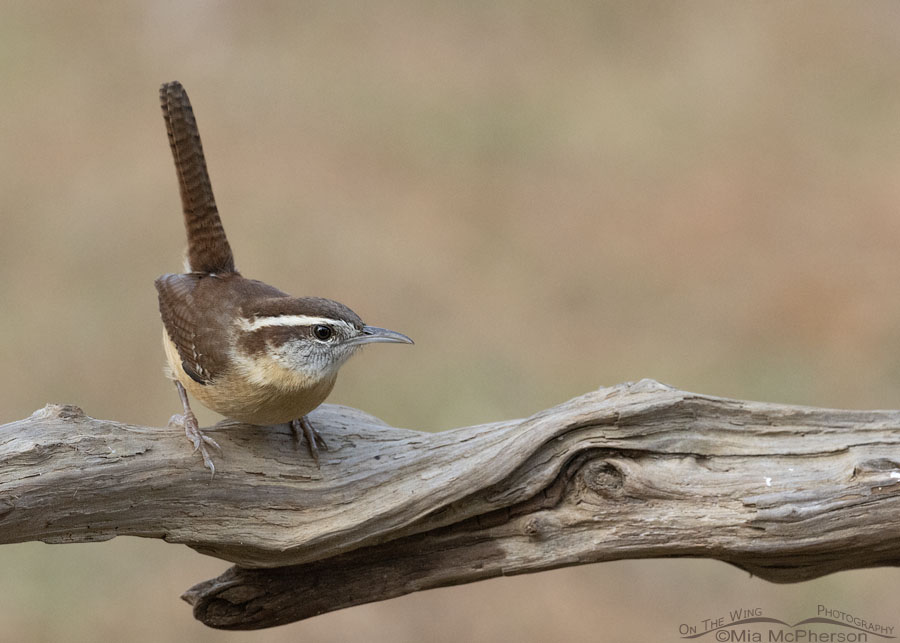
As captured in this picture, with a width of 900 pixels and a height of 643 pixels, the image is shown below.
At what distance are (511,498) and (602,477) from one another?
34 centimetres

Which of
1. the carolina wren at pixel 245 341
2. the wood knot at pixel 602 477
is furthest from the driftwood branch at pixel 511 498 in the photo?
the carolina wren at pixel 245 341

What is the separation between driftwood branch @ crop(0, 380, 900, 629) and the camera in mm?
3365

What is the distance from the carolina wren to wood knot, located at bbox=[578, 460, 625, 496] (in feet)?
2.71

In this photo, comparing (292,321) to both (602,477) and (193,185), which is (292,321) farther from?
(602,477)

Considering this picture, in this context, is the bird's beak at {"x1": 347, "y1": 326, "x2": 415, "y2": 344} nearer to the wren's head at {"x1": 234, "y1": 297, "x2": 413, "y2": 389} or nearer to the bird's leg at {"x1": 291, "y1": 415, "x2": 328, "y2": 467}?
the wren's head at {"x1": 234, "y1": 297, "x2": 413, "y2": 389}

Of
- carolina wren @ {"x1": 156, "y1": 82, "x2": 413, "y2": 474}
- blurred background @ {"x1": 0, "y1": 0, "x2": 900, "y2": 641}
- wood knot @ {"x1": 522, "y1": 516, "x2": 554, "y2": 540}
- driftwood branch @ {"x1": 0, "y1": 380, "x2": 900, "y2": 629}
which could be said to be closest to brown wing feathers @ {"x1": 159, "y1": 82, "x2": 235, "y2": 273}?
carolina wren @ {"x1": 156, "y1": 82, "x2": 413, "y2": 474}

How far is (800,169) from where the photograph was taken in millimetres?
9641

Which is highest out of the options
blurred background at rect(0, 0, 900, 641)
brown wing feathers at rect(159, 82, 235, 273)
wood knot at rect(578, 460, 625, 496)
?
blurred background at rect(0, 0, 900, 641)

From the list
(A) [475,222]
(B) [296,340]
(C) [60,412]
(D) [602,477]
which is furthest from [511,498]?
(A) [475,222]

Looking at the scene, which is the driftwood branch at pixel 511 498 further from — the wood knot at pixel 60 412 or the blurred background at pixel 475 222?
the blurred background at pixel 475 222

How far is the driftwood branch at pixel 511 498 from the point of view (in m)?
3.37

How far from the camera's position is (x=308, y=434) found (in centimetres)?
373

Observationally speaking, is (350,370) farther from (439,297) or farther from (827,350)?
(827,350)

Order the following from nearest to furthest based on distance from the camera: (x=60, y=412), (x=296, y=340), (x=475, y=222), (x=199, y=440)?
(x=60, y=412)
(x=199, y=440)
(x=296, y=340)
(x=475, y=222)
